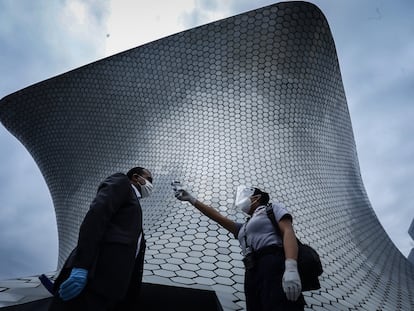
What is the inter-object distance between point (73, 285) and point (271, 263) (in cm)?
79

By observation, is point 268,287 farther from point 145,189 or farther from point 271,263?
point 145,189

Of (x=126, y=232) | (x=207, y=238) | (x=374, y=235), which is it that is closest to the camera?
(x=126, y=232)

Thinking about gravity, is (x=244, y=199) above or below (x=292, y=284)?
above

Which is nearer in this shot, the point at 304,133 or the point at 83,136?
the point at 304,133

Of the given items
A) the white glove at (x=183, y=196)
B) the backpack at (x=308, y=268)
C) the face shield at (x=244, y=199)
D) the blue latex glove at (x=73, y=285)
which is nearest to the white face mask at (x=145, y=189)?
the white glove at (x=183, y=196)

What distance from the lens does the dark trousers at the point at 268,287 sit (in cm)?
125

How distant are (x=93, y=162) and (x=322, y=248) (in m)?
4.58

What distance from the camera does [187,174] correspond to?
4.74m

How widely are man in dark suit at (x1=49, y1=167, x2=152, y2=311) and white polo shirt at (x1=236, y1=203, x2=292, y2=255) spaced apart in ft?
1.76

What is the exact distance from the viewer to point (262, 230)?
1474 millimetres

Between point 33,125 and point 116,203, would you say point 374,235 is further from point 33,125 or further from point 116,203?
point 33,125

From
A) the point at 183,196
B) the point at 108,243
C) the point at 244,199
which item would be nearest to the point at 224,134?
the point at 183,196

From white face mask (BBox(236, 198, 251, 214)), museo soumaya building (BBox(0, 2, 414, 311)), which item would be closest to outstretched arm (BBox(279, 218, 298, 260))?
white face mask (BBox(236, 198, 251, 214))

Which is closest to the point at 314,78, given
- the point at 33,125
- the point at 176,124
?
the point at 176,124
